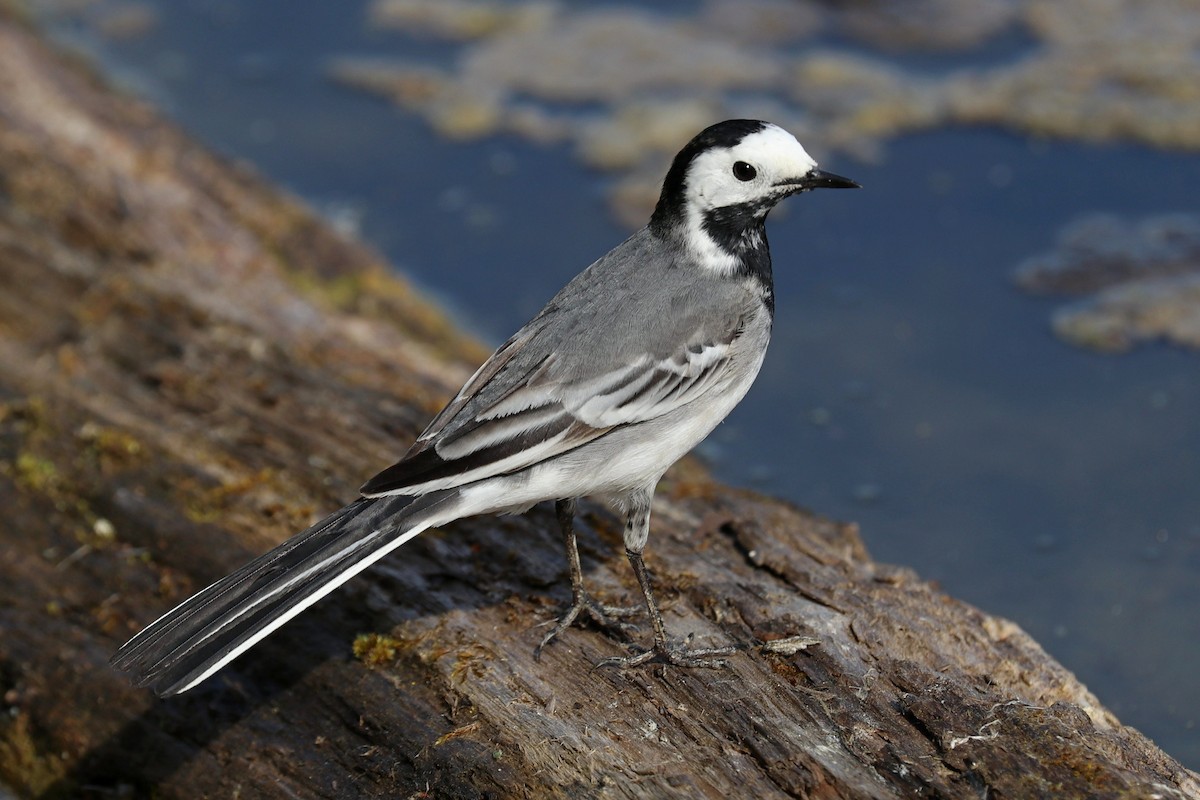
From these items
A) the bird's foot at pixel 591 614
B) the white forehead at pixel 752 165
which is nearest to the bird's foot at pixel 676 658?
the bird's foot at pixel 591 614

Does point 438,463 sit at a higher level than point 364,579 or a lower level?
higher

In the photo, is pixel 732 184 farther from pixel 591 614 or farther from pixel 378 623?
pixel 378 623

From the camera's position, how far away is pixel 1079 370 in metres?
6.99

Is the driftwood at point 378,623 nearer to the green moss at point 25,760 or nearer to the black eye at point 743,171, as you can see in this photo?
the green moss at point 25,760

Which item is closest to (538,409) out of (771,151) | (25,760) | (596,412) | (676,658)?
(596,412)

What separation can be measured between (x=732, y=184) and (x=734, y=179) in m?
0.02

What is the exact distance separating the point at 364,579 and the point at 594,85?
604cm

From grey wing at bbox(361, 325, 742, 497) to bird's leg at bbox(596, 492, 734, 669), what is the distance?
36cm

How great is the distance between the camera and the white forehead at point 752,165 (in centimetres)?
456

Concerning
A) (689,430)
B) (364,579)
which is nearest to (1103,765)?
(689,430)

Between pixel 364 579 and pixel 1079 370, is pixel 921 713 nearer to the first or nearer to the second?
pixel 364 579

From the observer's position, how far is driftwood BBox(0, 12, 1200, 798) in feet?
12.6

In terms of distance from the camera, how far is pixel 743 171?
4.60 meters

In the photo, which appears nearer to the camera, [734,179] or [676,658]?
[676,658]
